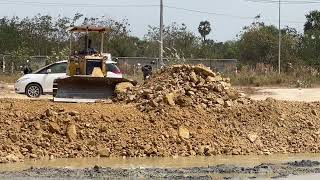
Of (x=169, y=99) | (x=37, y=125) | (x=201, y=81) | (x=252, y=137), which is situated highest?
(x=201, y=81)

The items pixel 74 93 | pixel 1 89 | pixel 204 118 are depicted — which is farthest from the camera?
pixel 1 89

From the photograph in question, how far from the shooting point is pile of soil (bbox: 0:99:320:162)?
1600cm

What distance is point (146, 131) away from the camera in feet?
55.5

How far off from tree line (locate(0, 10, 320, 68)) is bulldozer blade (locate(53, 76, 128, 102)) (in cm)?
2636

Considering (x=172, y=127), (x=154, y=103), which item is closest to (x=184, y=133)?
(x=172, y=127)

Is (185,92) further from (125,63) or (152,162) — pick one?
(125,63)

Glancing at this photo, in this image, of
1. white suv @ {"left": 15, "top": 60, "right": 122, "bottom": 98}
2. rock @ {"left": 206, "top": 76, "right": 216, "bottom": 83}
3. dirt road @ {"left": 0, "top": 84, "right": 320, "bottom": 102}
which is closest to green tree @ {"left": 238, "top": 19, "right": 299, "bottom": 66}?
dirt road @ {"left": 0, "top": 84, "right": 320, "bottom": 102}

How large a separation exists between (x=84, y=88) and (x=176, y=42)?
3781cm

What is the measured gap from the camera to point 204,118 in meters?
18.0

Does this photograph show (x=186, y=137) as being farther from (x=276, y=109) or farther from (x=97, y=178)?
(x=97, y=178)

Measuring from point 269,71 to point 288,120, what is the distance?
26.0 metres

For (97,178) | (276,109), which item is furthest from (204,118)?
(97,178)

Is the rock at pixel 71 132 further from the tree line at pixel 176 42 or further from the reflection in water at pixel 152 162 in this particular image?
the tree line at pixel 176 42

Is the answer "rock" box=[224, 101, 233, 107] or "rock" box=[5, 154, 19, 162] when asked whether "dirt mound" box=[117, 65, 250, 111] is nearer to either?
"rock" box=[224, 101, 233, 107]
